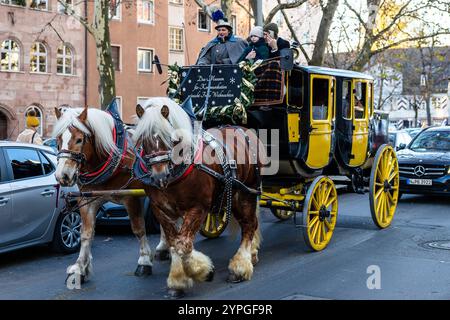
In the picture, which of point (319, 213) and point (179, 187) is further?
point (319, 213)

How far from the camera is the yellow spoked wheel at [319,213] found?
28.3ft

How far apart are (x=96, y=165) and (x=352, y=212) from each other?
6.89m

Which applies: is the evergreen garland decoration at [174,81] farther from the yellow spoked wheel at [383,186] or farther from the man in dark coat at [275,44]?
the yellow spoked wheel at [383,186]

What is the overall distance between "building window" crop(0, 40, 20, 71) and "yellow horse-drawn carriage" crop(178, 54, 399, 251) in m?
23.5

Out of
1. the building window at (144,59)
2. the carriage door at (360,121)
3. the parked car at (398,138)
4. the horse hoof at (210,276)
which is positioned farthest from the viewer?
the building window at (144,59)

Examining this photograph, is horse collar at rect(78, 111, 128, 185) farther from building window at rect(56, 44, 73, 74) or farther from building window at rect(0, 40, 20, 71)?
building window at rect(56, 44, 73, 74)

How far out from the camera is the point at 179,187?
21.3 ft

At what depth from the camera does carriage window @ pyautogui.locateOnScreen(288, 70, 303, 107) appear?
8.88m

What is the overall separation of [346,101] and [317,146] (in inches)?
54.5

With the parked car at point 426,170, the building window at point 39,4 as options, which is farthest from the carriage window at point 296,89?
the building window at point 39,4

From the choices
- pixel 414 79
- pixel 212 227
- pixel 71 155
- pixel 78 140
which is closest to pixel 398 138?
pixel 212 227

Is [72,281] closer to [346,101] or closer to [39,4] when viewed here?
[346,101]

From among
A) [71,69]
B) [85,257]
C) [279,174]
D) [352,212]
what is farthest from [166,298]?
[71,69]

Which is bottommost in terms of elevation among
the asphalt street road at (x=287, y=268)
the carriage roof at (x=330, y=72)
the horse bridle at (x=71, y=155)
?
the asphalt street road at (x=287, y=268)
